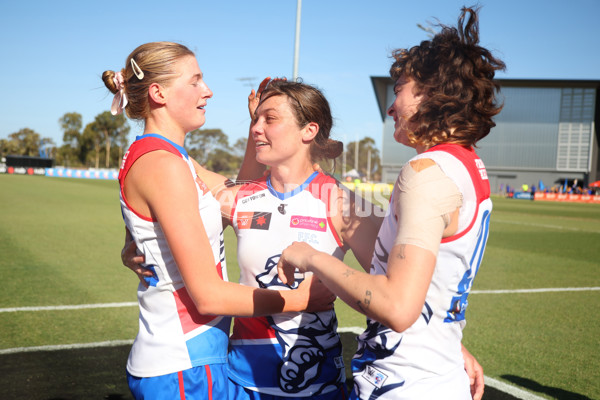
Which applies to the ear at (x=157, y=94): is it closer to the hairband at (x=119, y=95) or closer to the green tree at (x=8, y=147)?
the hairband at (x=119, y=95)

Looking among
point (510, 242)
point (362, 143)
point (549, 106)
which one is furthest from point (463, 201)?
point (362, 143)

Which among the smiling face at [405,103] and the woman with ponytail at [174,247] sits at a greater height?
the smiling face at [405,103]

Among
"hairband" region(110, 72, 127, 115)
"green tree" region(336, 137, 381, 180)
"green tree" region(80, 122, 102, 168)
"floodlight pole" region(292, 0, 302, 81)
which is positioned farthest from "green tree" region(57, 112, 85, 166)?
"hairband" region(110, 72, 127, 115)

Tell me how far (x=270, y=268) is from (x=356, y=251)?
42 centimetres

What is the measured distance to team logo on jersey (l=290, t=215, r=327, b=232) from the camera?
2.36 metres

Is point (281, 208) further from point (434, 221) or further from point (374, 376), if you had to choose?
point (434, 221)

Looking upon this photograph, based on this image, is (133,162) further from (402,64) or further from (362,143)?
(362,143)

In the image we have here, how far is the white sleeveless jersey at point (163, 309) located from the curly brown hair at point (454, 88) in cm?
88

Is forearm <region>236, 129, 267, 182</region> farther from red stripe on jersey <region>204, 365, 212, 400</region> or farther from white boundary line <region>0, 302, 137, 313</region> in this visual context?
white boundary line <region>0, 302, 137, 313</region>

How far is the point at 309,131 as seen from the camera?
2.60m

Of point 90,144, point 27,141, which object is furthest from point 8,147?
point 90,144

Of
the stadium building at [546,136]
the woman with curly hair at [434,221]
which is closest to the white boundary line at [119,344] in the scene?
the woman with curly hair at [434,221]

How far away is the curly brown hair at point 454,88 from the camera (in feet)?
5.28

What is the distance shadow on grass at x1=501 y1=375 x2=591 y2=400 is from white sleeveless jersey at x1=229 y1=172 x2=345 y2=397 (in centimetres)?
263
